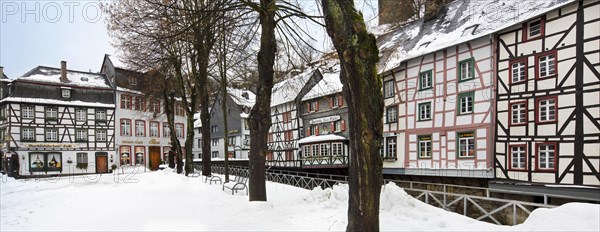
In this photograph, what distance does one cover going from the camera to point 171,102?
24.5 m

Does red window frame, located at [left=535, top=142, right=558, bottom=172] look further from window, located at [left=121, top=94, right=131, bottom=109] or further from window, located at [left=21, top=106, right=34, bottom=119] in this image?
window, located at [left=21, top=106, right=34, bottom=119]

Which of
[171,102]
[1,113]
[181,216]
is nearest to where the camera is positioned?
[181,216]

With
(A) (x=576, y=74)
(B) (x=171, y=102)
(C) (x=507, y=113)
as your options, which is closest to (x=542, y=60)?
(A) (x=576, y=74)

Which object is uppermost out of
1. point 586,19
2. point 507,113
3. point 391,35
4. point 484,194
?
point 391,35

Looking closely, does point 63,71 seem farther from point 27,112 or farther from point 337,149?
point 337,149

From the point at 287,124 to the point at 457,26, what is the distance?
18.1 m

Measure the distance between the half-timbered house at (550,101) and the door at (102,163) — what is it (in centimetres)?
3556

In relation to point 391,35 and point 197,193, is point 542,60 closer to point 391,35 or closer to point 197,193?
point 391,35

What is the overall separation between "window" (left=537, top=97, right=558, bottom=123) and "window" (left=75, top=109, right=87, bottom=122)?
38.5 metres

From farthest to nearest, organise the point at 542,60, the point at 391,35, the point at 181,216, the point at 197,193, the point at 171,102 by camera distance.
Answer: the point at 391,35 < the point at 171,102 < the point at 542,60 < the point at 197,193 < the point at 181,216

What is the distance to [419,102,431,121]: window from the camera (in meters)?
21.6

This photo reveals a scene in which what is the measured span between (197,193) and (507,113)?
15.0 meters

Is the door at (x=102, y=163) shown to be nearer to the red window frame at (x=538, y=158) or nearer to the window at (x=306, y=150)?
the window at (x=306, y=150)

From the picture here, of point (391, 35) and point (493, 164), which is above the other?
point (391, 35)
